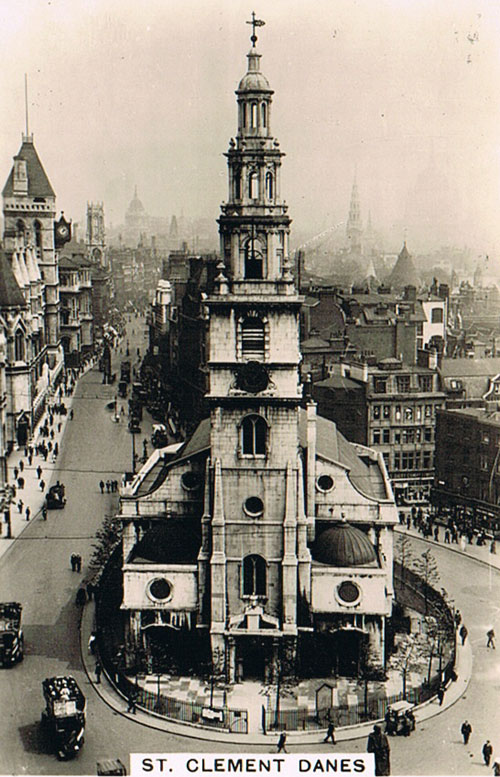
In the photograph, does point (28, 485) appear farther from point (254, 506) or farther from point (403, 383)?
point (254, 506)

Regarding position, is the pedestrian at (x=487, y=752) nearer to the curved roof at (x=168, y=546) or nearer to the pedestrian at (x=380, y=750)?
the pedestrian at (x=380, y=750)

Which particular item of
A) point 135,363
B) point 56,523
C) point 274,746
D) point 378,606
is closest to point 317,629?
point 378,606

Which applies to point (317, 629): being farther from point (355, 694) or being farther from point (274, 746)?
point (274, 746)

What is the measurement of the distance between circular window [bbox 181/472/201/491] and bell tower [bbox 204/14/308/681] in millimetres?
3629

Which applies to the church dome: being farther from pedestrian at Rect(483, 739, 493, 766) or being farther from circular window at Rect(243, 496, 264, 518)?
pedestrian at Rect(483, 739, 493, 766)

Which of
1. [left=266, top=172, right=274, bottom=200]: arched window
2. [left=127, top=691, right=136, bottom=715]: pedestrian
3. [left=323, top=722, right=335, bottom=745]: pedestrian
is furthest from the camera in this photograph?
[left=266, top=172, right=274, bottom=200]: arched window

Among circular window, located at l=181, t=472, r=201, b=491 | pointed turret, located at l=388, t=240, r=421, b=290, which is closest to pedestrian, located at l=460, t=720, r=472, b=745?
circular window, located at l=181, t=472, r=201, b=491

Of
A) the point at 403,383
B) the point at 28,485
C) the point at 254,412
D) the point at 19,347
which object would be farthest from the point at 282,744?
the point at 19,347

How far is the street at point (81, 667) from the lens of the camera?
39031mm

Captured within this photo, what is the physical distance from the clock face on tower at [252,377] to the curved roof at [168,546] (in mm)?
7949

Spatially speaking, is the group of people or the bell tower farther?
the group of people

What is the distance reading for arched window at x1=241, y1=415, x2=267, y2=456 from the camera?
44625 mm

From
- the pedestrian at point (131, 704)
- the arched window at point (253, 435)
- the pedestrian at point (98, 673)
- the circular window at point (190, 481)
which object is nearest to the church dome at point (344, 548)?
the arched window at point (253, 435)

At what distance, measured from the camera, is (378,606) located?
45.6 metres
